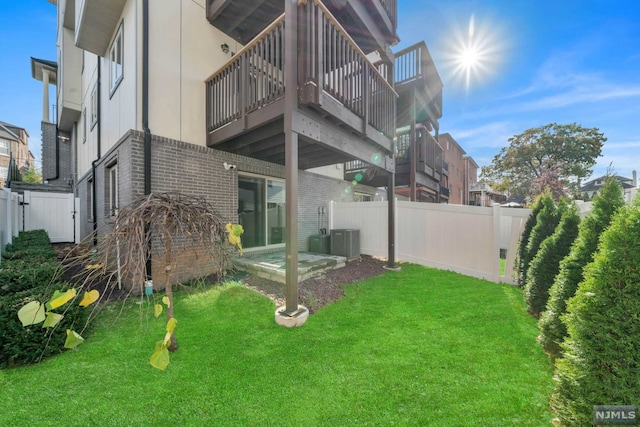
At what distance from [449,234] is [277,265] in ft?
14.1

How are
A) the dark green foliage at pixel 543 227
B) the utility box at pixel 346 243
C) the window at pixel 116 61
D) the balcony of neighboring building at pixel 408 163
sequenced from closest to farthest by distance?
1. the dark green foliage at pixel 543 227
2. the window at pixel 116 61
3. the utility box at pixel 346 243
4. the balcony of neighboring building at pixel 408 163

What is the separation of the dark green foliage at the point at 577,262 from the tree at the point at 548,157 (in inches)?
696

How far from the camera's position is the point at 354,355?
2.69 m

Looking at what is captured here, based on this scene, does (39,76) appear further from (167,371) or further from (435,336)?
(435,336)

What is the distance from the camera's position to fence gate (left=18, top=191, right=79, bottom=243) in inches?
368

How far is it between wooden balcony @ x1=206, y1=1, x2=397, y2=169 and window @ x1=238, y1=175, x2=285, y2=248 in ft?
2.75

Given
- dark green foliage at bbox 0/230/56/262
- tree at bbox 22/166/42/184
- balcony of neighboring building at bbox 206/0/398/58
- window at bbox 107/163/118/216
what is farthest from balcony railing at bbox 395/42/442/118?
tree at bbox 22/166/42/184

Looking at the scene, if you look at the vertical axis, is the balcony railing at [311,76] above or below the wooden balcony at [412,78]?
below

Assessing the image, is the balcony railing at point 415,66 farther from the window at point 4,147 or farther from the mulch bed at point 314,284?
the window at point 4,147

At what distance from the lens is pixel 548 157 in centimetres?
1805

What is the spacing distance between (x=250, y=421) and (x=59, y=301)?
151 cm

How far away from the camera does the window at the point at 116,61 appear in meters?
5.46

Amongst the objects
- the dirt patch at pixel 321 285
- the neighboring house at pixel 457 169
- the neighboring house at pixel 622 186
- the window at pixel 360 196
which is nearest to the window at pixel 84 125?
the dirt patch at pixel 321 285

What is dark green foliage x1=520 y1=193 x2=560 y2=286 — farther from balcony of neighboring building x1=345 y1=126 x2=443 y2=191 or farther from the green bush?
the green bush
